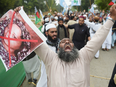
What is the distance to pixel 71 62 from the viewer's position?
4.19 ft

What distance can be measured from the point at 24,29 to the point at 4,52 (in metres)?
0.35

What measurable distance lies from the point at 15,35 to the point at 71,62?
808 millimetres

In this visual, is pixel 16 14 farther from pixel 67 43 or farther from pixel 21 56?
pixel 67 43

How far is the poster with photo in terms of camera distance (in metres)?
1.03

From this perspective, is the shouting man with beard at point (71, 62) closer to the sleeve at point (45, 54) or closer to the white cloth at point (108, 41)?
the sleeve at point (45, 54)

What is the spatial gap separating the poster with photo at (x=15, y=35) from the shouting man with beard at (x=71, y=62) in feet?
0.88

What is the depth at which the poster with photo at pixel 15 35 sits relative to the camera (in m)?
1.03

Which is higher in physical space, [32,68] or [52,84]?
[52,84]

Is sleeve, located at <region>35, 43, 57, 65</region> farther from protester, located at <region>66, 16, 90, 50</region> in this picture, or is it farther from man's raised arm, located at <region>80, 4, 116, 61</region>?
protester, located at <region>66, 16, 90, 50</region>

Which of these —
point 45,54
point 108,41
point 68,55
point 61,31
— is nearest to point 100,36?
point 68,55

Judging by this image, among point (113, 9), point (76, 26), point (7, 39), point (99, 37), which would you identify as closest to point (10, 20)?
point (7, 39)

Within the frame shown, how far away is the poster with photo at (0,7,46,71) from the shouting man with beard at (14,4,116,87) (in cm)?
27

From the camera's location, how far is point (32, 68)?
2393mm

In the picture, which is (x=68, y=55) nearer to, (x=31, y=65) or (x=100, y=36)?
(x=100, y=36)
